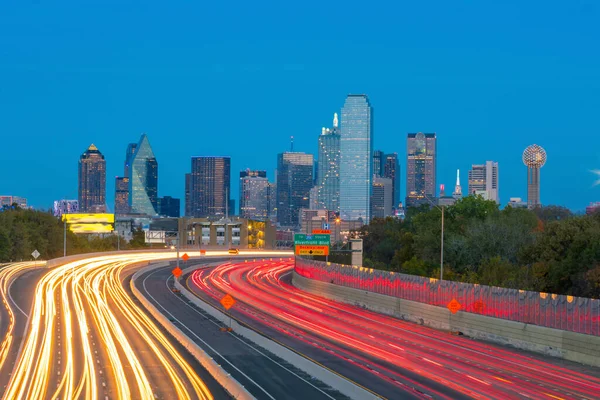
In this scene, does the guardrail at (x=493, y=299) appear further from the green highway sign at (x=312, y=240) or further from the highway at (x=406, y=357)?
the green highway sign at (x=312, y=240)

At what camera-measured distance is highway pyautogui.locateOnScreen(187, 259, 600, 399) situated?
29.9m

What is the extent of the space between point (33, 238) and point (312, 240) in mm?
64975

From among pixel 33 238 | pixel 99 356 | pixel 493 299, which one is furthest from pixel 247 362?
pixel 33 238

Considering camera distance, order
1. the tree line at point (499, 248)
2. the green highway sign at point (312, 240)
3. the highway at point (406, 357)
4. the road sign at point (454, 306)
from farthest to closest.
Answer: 1. the green highway sign at point (312, 240)
2. the tree line at point (499, 248)
3. the road sign at point (454, 306)
4. the highway at point (406, 357)

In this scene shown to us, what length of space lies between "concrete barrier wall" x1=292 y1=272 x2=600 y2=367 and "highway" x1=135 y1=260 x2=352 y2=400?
11738 millimetres

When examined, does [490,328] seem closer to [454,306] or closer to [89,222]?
[454,306]

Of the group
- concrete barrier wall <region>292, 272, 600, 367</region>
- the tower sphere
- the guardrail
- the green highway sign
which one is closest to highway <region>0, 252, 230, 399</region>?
concrete barrier wall <region>292, 272, 600, 367</region>

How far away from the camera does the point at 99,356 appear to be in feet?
129

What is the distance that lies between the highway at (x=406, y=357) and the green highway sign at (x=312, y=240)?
69.8 feet

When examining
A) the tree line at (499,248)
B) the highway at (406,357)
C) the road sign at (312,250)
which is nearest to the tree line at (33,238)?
the road sign at (312,250)

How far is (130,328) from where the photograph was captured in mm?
50688

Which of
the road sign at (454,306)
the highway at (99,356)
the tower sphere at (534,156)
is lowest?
the highway at (99,356)

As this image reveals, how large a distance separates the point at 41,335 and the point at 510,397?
92.9 feet

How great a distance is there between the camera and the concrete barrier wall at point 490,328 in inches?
1457
